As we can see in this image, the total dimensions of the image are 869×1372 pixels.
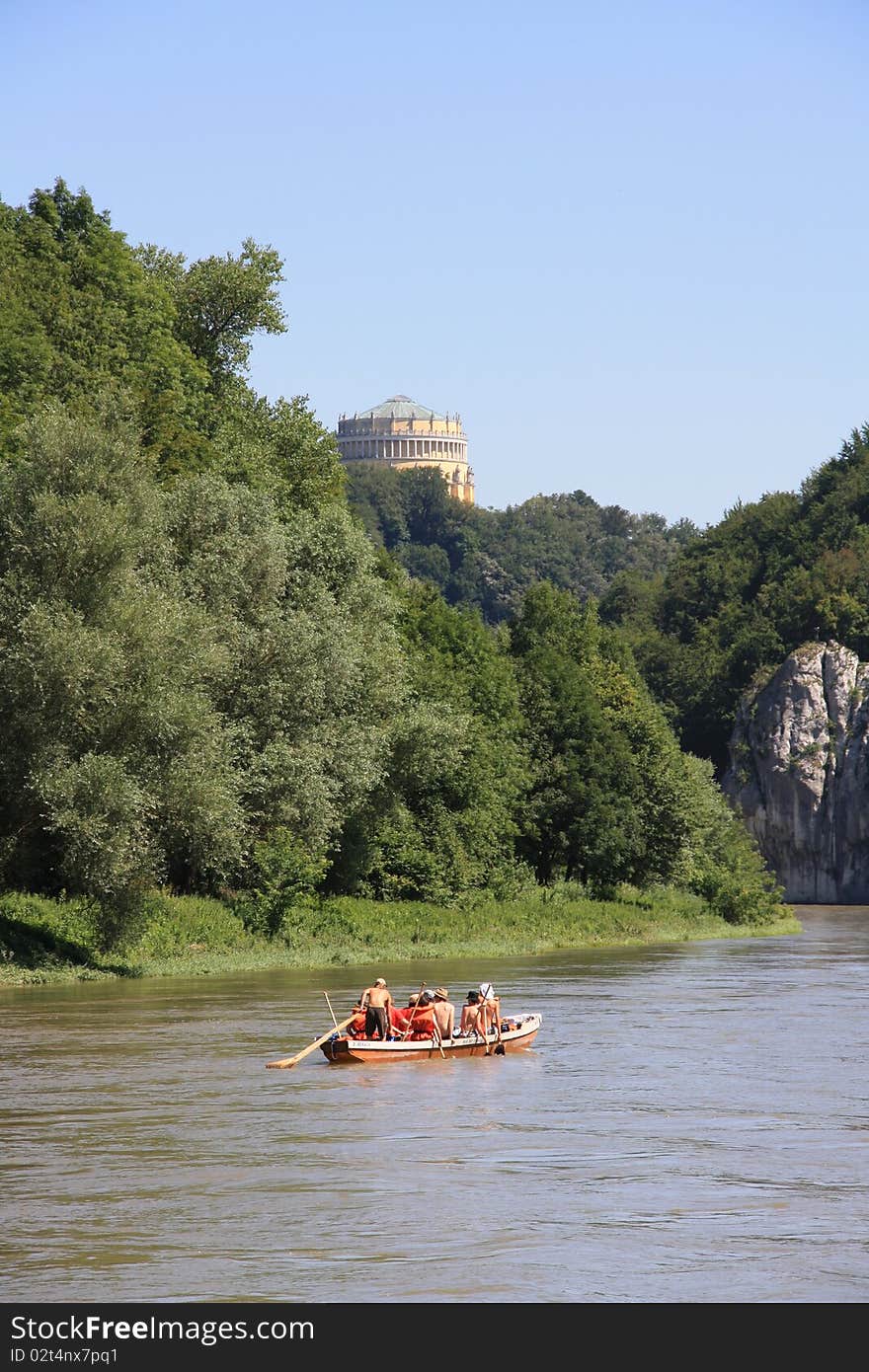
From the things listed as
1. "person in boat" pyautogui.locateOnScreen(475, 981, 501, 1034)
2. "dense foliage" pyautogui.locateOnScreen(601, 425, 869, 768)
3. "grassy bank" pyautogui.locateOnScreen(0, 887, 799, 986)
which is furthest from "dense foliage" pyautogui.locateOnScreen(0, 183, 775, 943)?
"dense foliage" pyautogui.locateOnScreen(601, 425, 869, 768)

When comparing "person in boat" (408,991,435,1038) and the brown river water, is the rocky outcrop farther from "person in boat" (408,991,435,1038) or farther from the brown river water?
"person in boat" (408,991,435,1038)

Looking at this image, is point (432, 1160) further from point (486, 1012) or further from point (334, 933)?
point (334, 933)

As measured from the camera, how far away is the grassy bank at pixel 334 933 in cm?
4906

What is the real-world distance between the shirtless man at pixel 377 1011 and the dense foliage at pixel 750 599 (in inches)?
3987

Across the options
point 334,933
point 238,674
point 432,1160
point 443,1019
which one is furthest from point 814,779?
point 432,1160

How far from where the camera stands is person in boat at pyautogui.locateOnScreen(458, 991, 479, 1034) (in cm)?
3631

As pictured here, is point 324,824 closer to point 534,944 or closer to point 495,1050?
point 534,944

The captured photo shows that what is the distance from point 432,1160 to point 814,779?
119 metres

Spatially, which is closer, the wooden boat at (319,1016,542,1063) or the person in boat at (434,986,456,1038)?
the wooden boat at (319,1016,542,1063)

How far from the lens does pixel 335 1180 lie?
2353cm

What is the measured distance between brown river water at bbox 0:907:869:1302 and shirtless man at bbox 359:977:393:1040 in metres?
0.95

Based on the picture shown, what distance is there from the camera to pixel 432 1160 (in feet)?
82.4

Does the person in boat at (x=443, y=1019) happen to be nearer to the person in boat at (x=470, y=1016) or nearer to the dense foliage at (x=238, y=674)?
the person in boat at (x=470, y=1016)
